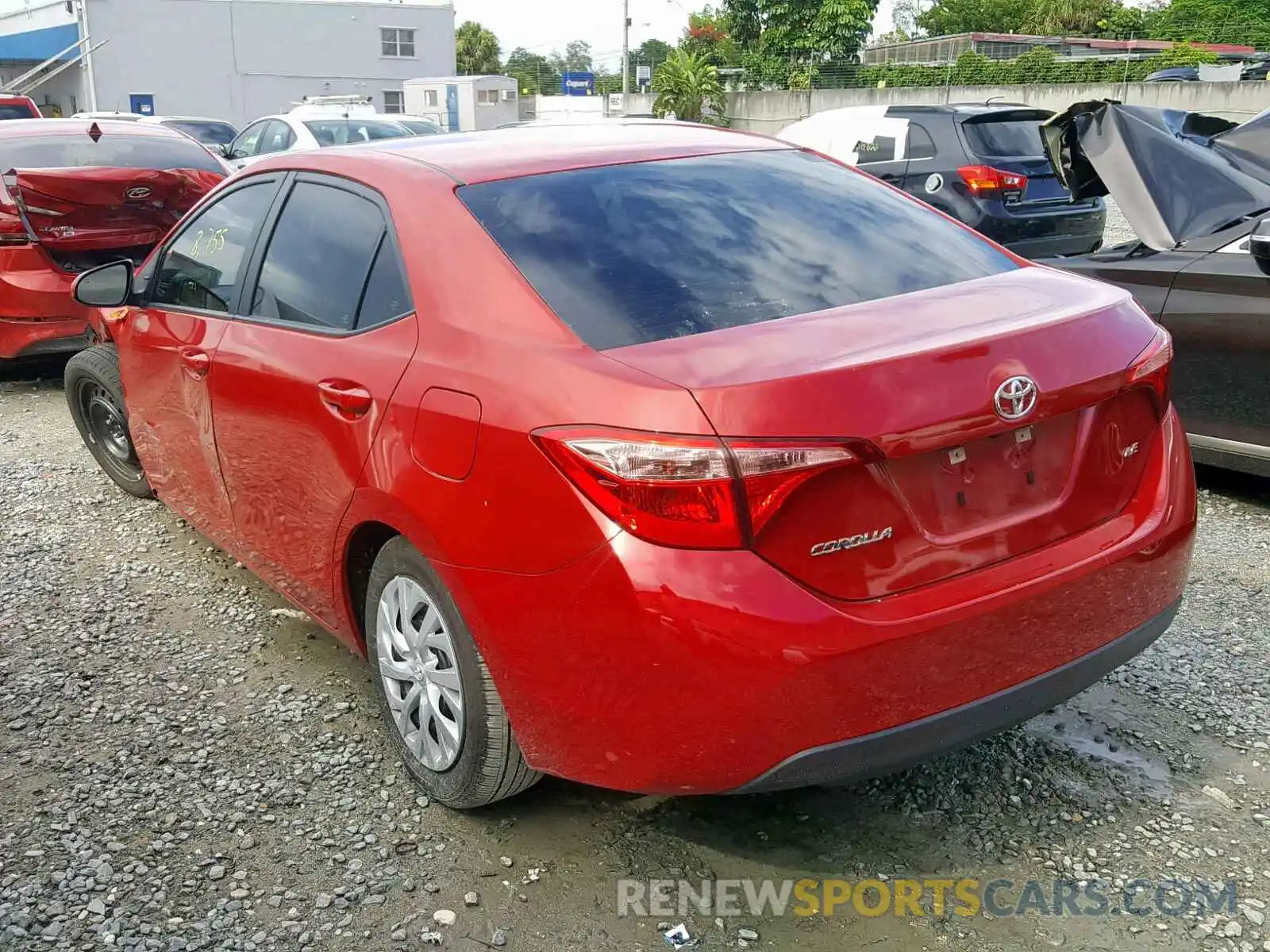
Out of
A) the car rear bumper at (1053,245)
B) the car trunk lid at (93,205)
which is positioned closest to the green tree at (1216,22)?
the car rear bumper at (1053,245)

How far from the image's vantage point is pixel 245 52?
46000 mm

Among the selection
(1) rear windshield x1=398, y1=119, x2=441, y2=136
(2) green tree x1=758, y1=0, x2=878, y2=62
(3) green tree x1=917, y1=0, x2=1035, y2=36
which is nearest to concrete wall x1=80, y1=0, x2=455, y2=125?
(2) green tree x1=758, y1=0, x2=878, y2=62

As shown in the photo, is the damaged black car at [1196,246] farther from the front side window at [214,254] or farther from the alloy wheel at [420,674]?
the front side window at [214,254]

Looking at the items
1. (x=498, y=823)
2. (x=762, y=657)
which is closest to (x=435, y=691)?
(x=498, y=823)

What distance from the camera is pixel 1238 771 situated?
3107 millimetres

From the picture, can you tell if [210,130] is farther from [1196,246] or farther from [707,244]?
[707,244]

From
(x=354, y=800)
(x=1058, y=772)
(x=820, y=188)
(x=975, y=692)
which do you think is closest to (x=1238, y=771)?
(x=1058, y=772)

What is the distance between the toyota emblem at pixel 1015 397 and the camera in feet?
7.82

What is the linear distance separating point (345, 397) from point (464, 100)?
38.4m

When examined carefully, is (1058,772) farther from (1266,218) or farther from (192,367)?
(192,367)

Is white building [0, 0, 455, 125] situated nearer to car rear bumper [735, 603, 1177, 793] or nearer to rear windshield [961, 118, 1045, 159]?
rear windshield [961, 118, 1045, 159]

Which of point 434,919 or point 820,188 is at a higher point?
point 820,188

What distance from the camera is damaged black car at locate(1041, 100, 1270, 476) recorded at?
480cm

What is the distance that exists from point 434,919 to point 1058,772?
5.35 feet
